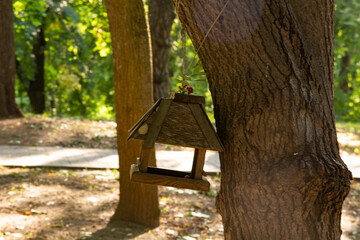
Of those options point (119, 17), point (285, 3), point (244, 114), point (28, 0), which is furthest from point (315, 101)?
point (28, 0)

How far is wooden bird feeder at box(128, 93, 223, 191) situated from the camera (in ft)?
7.29

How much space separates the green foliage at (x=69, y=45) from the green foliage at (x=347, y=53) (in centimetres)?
852

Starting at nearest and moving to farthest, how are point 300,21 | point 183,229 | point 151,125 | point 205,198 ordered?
point 151,125 < point 300,21 < point 183,229 < point 205,198

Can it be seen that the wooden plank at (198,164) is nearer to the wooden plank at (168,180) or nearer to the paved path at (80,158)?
the wooden plank at (168,180)

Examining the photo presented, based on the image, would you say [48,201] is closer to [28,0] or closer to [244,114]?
[244,114]

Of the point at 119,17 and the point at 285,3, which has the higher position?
the point at 119,17

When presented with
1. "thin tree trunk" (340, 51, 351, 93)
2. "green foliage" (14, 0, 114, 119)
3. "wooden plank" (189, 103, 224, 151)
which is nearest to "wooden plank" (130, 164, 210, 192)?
"wooden plank" (189, 103, 224, 151)

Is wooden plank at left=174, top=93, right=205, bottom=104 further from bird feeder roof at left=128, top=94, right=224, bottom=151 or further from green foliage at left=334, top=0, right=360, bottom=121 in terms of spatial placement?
green foliage at left=334, top=0, right=360, bottom=121

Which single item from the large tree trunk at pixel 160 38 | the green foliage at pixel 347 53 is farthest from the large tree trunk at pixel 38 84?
the green foliage at pixel 347 53

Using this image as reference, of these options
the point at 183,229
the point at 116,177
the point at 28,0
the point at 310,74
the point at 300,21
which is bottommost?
the point at 183,229

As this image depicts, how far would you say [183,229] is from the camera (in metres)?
5.22

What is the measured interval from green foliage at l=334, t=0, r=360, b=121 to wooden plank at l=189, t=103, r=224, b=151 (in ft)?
45.8

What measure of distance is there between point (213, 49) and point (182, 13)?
283 millimetres

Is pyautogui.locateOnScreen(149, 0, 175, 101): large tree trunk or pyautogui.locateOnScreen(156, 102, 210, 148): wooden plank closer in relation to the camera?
pyautogui.locateOnScreen(156, 102, 210, 148): wooden plank
